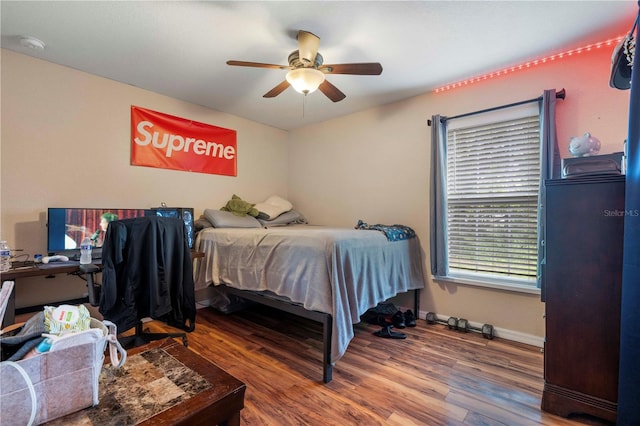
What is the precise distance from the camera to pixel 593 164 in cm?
164

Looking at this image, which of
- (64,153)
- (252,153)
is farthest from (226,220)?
(64,153)

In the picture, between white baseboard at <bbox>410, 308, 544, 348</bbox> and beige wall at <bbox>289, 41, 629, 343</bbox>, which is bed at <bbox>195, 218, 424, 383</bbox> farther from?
Answer: white baseboard at <bbox>410, 308, 544, 348</bbox>

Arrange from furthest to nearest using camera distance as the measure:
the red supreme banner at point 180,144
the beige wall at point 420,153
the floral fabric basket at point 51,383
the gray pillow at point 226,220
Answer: the gray pillow at point 226,220 < the red supreme banner at point 180,144 < the beige wall at point 420,153 < the floral fabric basket at point 51,383

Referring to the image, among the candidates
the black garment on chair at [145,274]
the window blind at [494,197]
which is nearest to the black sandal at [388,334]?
the window blind at [494,197]

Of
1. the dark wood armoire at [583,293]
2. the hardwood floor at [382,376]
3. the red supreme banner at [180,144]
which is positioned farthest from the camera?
the red supreme banner at [180,144]

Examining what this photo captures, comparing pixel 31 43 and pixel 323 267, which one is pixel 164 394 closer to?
pixel 323 267

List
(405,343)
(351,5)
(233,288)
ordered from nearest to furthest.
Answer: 1. (351,5)
2. (405,343)
3. (233,288)

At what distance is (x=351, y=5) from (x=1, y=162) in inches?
112

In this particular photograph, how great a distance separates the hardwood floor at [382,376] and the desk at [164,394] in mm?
1002

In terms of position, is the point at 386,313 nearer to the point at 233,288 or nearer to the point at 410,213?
the point at 410,213

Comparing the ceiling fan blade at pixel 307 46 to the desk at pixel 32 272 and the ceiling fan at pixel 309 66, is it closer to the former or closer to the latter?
the ceiling fan at pixel 309 66

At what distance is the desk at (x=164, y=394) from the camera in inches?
23.0

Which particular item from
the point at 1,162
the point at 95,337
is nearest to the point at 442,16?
the point at 95,337

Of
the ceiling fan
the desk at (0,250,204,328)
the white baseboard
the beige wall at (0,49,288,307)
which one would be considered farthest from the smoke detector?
the white baseboard
